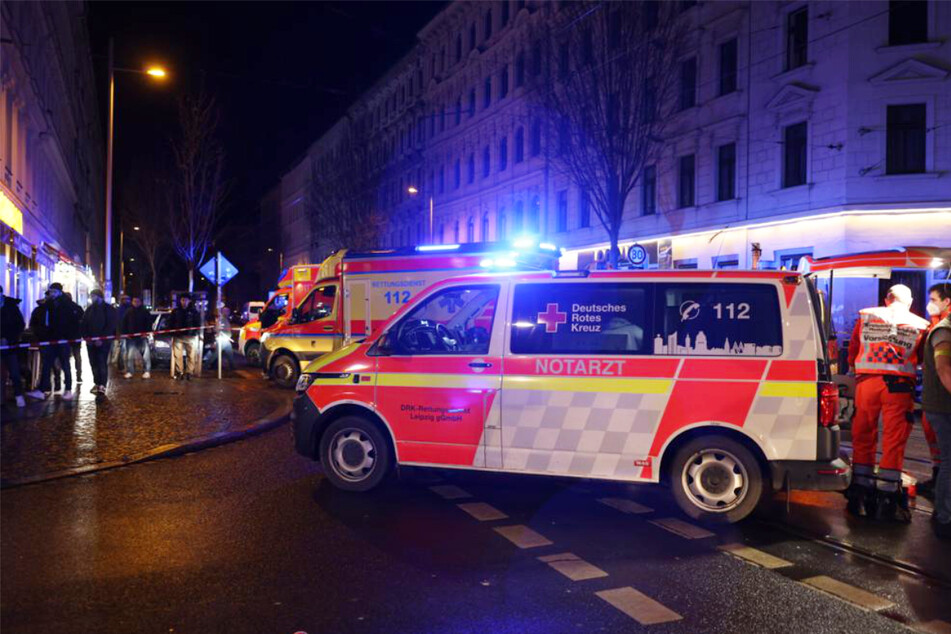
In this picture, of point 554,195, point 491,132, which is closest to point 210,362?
point 554,195

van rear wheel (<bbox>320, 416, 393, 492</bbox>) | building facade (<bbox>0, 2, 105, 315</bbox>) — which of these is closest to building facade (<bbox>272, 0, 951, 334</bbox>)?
building facade (<bbox>0, 2, 105, 315</bbox>)

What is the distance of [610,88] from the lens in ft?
77.3

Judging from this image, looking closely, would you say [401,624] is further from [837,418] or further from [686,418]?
[837,418]

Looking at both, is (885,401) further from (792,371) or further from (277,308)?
(277,308)

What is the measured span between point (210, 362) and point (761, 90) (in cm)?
1931

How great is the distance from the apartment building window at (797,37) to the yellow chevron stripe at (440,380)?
21787 millimetres

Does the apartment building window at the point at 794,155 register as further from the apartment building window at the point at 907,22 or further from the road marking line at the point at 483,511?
the road marking line at the point at 483,511

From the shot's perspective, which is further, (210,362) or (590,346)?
(210,362)

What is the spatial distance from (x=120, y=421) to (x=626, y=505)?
24.5 ft

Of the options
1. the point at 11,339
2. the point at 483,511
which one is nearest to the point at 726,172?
the point at 11,339

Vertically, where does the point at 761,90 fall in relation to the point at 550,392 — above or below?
above

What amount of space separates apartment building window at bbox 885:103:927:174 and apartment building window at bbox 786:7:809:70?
3.28m

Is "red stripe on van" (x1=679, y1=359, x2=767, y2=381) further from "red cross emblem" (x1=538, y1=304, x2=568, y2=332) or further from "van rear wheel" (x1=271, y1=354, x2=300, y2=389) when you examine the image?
"van rear wheel" (x1=271, y1=354, x2=300, y2=389)

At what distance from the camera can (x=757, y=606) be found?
461 centimetres
